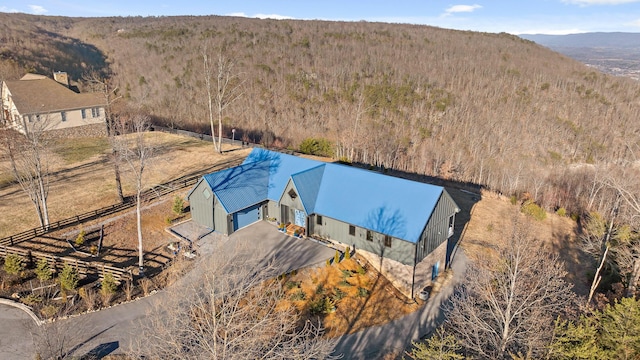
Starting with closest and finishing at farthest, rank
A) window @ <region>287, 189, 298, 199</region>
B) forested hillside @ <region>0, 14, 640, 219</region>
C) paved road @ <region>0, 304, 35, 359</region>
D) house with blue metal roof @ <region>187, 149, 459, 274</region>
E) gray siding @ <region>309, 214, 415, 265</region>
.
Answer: paved road @ <region>0, 304, 35, 359</region> → gray siding @ <region>309, 214, 415, 265</region> → house with blue metal roof @ <region>187, 149, 459, 274</region> → window @ <region>287, 189, 298, 199</region> → forested hillside @ <region>0, 14, 640, 219</region>

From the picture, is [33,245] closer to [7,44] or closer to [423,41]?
[7,44]

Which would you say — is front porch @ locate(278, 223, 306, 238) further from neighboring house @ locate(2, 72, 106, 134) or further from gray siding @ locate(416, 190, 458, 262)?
neighboring house @ locate(2, 72, 106, 134)

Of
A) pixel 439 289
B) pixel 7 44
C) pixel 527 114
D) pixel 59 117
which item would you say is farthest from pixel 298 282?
pixel 7 44

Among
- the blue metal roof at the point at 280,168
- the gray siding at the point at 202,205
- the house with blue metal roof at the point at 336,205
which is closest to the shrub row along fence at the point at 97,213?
the gray siding at the point at 202,205

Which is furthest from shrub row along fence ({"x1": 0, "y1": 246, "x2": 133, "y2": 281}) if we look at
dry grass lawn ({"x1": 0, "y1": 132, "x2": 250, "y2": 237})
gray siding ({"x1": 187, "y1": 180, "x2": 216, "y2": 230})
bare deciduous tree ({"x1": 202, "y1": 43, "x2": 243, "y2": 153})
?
bare deciduous tree ({"x1": 202, "y1": 43, "x2": 243, "y2": 153})

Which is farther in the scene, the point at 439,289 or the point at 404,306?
the point at 439,289

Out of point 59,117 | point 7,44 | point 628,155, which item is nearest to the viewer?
point 59,117

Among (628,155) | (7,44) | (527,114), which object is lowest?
(628,155)
